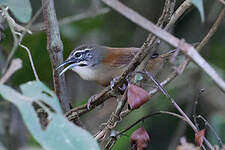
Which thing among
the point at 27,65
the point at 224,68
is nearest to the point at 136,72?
the point at 27,65

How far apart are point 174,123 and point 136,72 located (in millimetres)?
3597

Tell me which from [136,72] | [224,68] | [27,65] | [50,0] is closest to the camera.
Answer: [136,72]

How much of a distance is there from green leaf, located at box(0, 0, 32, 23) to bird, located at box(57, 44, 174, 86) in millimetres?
2068

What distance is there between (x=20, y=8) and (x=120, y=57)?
2463mm

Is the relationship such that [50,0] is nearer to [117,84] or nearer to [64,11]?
[117,84]

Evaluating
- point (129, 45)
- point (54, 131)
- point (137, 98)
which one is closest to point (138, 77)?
point (137, 98)

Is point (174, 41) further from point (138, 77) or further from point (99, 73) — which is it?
point (99, 73)

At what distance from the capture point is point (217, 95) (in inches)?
225

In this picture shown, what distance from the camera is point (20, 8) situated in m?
2.00

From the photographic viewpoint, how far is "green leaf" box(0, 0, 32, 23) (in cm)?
187

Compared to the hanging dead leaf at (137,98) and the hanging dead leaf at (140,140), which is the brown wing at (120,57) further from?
the hanging dead leaf at (137,98)

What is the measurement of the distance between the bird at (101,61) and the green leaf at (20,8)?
207cm

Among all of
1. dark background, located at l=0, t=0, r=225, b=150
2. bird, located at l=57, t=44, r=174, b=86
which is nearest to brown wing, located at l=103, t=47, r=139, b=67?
bird, located at l=57, t=44, r=174, b=86

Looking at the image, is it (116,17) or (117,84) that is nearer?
(117,84)
